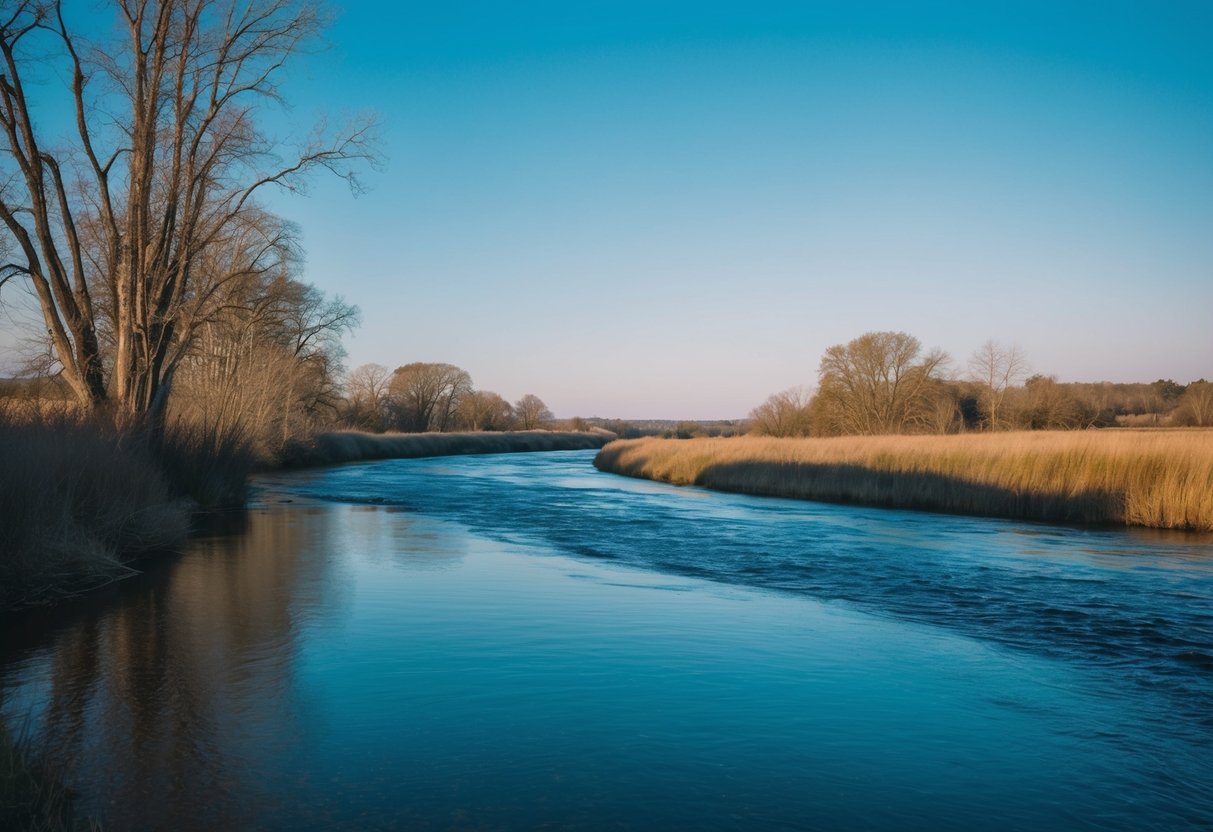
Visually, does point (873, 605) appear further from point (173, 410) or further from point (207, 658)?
point (173, 410)

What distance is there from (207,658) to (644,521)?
1057cm

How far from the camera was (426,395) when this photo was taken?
3031 inches

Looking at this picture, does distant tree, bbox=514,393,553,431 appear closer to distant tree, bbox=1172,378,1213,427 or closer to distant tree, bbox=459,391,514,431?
distant tree, bbox=459,391,514,431

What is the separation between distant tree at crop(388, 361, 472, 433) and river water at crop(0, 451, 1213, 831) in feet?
212

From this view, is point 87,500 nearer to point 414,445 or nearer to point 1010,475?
point 1010,475

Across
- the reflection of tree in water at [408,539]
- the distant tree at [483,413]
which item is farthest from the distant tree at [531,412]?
the reflection of tree in water at [408,539]

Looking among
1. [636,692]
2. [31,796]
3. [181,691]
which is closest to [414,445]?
[181,691]

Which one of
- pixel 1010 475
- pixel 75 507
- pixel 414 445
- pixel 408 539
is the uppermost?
pixel 414 445

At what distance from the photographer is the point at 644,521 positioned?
16.0 meters

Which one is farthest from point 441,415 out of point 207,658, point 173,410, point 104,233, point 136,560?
point 207,658

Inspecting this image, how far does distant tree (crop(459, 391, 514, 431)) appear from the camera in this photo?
81750mm

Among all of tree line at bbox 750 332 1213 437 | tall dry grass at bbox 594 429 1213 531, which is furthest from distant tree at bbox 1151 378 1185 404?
tall dry grass at bbox 594 429 1213 531

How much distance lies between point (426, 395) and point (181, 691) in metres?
73.2

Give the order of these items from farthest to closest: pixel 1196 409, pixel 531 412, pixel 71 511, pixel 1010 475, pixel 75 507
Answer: pixel 531 412 < pixel 1196 409 < pixel 1010 475 < pixel 75 507 < pixel 71 511
